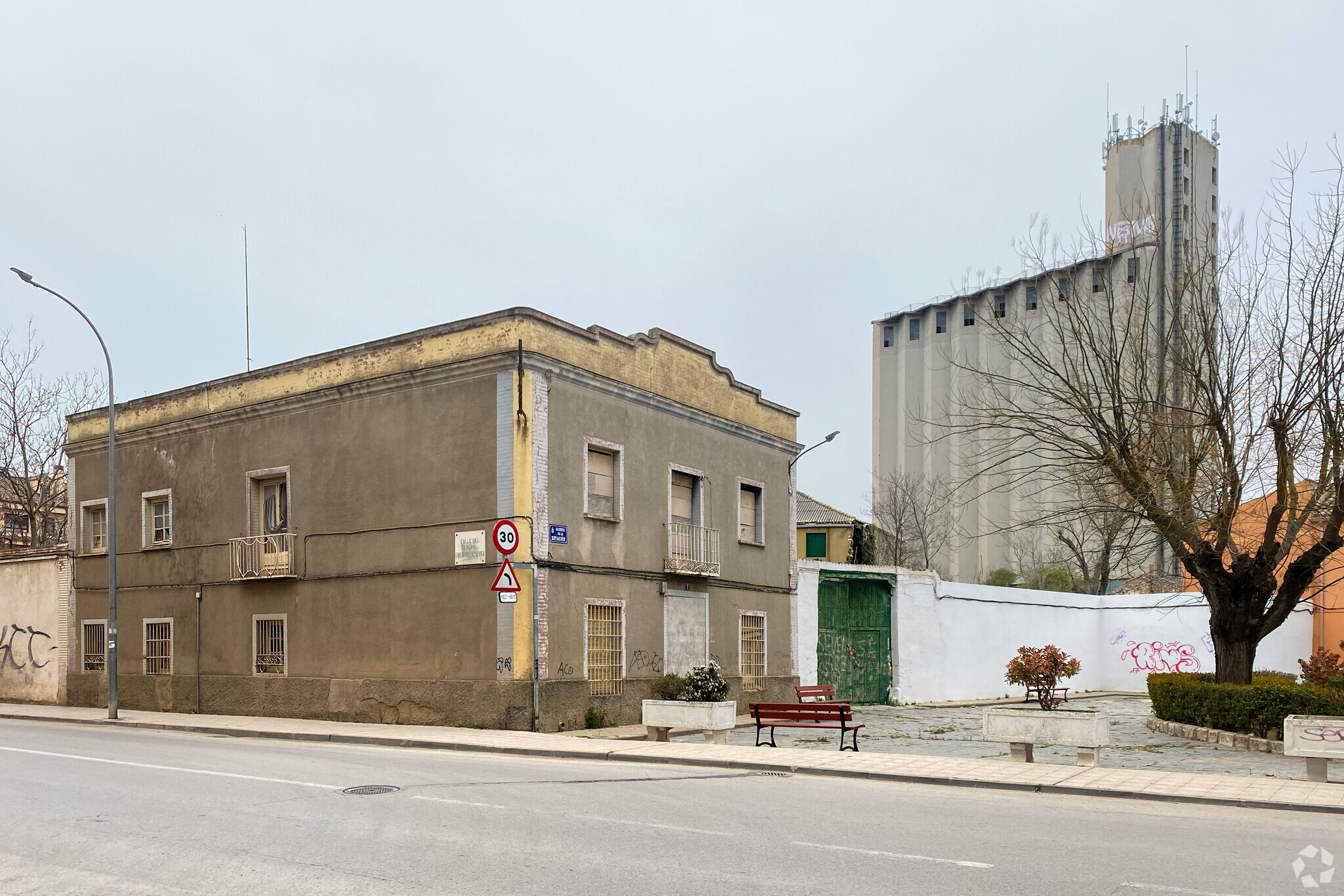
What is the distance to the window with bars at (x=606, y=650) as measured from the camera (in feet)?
68.8

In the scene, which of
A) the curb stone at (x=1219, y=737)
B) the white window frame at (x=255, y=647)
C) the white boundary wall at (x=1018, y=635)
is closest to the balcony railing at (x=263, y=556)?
the white window frame at (x=255, y=647)

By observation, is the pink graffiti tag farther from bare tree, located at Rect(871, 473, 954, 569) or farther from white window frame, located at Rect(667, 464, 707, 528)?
white window frame, located at Rect(667, 464, 707, 528)

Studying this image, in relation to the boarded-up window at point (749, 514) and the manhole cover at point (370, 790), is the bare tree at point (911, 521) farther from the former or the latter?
the manhole cover at point (370, 790)

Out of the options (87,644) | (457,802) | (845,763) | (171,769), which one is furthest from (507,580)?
(87,644)

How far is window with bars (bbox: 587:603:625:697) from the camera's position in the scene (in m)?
21.0

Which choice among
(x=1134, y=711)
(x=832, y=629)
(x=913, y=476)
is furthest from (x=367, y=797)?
(x=913, y=476)

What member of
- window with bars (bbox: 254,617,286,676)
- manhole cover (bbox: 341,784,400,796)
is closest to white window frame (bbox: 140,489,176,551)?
window with bars (bbox: 254,617,286,676)

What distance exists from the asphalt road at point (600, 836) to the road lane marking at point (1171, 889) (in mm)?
25

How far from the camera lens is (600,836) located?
875cm

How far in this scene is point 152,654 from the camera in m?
25.9

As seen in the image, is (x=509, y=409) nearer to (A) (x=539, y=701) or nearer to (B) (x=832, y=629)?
(A) (x=539, y=701)

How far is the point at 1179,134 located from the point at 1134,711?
181 ft

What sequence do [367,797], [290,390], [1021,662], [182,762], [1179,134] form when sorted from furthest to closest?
[1179,134]
[290,390]
[1021,662]
[182,762]
[367,797]

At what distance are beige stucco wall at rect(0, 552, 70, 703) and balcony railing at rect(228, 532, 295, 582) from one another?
7.15m
